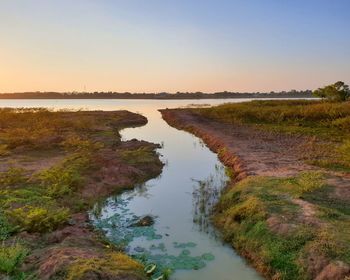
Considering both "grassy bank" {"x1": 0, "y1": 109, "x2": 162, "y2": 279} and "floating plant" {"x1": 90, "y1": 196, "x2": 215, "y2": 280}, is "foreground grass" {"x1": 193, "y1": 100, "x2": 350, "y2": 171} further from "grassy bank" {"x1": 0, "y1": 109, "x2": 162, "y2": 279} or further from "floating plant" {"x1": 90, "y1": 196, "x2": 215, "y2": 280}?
"floating plant" {"x1": 90, "y1": 196, "x2": 215, "y2": 280}

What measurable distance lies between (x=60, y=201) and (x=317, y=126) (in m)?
24.7

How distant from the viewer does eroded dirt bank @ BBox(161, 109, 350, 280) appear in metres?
8.43

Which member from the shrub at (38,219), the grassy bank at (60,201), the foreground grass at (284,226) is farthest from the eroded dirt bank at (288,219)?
the shrub at (38,219)

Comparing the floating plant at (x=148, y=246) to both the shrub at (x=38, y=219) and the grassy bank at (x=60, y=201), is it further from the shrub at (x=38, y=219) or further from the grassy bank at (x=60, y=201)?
the shrub at (x=38, y=219)

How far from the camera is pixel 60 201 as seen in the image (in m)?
13.7

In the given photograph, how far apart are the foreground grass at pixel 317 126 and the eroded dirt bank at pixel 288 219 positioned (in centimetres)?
163

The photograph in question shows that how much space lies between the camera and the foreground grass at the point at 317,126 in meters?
18.5

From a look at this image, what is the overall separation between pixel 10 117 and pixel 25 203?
34.6 m

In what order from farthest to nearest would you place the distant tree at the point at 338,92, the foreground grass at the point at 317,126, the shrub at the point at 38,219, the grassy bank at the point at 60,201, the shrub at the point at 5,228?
Answer: the distant tree at the point at 338,92 → the foreground grass at the point at 317,126 → the shrub at the point at 38,219 → the shrub at the point at 5,228 → the grassy bank at the point at 60,201

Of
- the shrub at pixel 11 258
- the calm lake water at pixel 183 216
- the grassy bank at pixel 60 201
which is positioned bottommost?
the calm lake water at pixel 183 216

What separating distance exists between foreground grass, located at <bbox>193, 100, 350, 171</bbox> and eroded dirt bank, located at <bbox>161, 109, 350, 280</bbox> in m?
1.63

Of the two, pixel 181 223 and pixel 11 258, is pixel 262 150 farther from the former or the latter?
pixel 11 258

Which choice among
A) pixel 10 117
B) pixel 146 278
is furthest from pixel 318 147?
pixel 10 117

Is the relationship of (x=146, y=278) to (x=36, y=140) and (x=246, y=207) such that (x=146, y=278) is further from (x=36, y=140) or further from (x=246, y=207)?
(x=36, y=140)
